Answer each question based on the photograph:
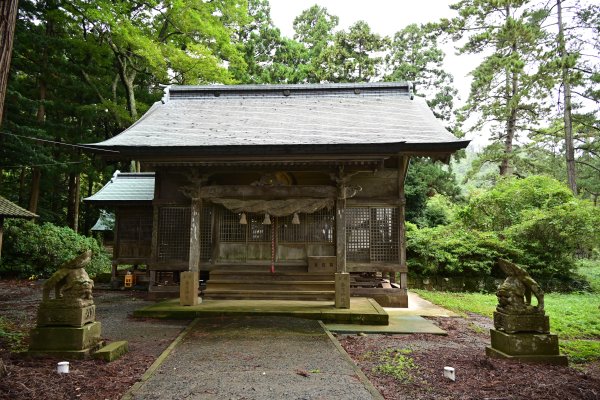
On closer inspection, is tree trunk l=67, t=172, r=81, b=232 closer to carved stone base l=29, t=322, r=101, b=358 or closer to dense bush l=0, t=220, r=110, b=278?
dense bush l=0, t=220, r=110, b=278

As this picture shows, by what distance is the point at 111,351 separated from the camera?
5.06 meters

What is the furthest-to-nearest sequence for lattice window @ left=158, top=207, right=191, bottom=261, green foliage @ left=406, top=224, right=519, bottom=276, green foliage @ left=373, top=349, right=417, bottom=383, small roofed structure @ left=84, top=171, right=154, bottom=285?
green foliage @ left=406, top=224, right=519, bottom=276
small roofed structure @ left=84, top=171, right=154, bottom=285
lattice window @ left=158, top=207, right=191, bottom=261
green foliage @ left=373, top=349, right=417, bottom=383

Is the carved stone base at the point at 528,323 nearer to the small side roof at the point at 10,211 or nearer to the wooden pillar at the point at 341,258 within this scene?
the wooden pillar at the point at 341,258


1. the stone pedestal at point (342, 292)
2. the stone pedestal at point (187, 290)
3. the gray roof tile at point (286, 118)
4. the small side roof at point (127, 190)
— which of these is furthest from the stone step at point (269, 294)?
the small side roof at point (127, 190)

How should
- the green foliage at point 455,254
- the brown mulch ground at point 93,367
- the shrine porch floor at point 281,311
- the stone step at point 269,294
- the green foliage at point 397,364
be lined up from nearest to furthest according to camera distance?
1. the brown mulch ground at point 93,367
2. the green foliage at point 397,364
3. the shrine porch floor at point 281,311
4. the stone step at point 269,294
5. the green foliage at point 455,254

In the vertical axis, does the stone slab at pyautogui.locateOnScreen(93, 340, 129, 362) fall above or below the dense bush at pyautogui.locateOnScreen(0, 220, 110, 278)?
below

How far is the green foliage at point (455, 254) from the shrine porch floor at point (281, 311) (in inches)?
246

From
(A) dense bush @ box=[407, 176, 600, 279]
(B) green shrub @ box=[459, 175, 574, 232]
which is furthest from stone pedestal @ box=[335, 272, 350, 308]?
(B) green shrub @ box=[459, 175, 574, 232]

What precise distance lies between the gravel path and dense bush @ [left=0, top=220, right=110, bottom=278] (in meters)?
11.3

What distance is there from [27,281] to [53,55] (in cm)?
1148

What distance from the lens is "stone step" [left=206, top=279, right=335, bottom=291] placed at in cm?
965

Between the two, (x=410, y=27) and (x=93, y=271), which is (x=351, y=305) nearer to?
(x=93, y=271)

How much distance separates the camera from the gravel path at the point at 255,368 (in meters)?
3.99

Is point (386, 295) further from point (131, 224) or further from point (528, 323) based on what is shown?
point (131, 224)
